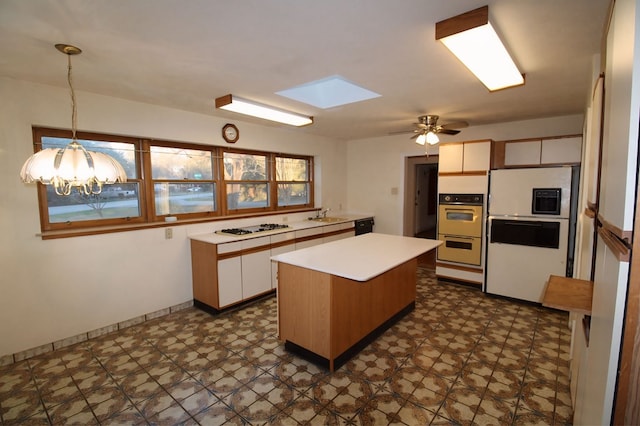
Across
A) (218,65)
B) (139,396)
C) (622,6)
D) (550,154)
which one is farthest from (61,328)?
(550,154)

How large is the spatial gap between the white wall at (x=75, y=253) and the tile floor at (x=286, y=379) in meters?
0.30

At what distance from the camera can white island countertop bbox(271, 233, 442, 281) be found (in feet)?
7.32

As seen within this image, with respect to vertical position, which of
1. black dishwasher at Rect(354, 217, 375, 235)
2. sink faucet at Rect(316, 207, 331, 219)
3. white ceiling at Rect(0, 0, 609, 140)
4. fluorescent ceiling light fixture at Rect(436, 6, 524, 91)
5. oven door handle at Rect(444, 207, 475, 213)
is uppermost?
white ceiling at Rect(0, 0, 609, 140)

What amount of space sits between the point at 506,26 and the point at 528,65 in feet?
2.56

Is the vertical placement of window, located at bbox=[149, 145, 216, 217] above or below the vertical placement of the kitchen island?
above

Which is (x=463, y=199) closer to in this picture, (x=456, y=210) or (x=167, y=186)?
(x=456, y=210)

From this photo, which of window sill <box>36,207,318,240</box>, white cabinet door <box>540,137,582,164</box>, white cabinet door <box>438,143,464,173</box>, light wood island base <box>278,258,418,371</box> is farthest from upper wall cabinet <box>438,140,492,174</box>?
window sill <box>36,207,318,240</box>

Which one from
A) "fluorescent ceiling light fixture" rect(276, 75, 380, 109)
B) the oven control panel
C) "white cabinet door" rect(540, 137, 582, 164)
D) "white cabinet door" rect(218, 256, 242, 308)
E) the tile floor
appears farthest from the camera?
the oven control panel

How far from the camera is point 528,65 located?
2.33 meters

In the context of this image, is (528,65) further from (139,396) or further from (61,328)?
(61,328)

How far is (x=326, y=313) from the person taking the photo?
93.0 inches

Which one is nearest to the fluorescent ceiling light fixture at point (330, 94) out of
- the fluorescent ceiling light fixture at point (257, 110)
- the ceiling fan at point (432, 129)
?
the fluorescent ceiling light fixture at point (257, 110)

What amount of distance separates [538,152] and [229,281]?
14.1ft

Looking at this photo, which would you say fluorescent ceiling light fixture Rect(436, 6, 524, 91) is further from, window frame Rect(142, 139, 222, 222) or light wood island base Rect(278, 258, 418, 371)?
window frame Rect(142, 139, 222, 222)
